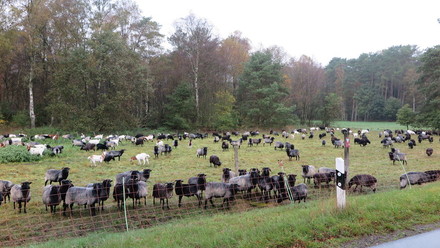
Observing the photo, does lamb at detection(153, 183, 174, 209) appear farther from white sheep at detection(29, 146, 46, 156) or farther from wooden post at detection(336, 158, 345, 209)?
white sheep at detection(29, 146, 46, 156)

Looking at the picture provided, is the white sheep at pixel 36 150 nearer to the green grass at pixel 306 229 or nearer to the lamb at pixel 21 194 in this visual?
the lamb at pixel 21 194

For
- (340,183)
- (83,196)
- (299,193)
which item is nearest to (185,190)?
(83,196)

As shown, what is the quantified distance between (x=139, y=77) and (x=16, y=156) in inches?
766

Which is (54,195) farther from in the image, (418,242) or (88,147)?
(88,147)

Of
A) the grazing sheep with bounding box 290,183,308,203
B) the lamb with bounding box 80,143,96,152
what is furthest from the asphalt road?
the lamb with bounding box 80,143,96,152

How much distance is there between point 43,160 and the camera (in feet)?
52.7

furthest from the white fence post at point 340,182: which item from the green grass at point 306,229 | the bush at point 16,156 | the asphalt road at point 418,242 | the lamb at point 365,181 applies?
the bush at point 16,156

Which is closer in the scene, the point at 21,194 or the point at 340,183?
the point at 340,183

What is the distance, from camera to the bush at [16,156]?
15.3 m

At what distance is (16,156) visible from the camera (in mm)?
15703

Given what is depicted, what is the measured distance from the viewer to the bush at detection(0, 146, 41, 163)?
50.2ft

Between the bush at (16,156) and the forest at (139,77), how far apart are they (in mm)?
13508

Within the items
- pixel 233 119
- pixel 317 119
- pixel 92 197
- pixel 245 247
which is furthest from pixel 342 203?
pixel 317 119

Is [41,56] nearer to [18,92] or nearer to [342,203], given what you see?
[18,92]
